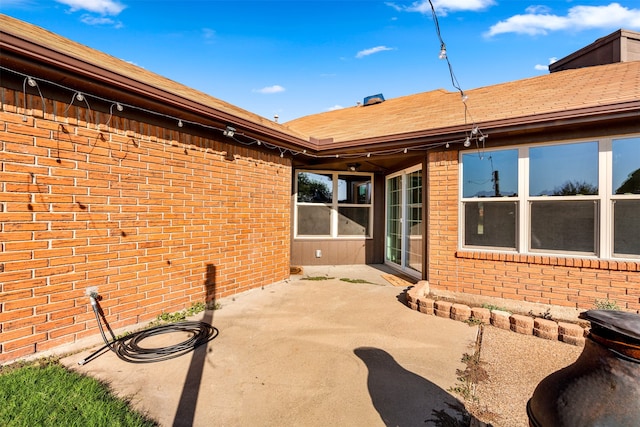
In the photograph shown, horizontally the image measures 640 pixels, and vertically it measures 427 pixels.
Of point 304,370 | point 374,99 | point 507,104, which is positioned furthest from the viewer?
point 374,99

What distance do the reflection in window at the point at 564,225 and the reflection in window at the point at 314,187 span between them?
15.7ft

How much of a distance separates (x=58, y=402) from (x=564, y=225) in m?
6.40

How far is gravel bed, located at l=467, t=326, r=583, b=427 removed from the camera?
7.73 ft

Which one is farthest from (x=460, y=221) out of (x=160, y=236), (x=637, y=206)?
(x=160, y=236)

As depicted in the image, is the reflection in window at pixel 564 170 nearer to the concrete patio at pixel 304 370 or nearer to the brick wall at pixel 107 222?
the concrete patio at pixel 304 370

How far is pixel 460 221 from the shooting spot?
5.27 meters

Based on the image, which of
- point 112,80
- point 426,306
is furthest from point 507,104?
point 112,80

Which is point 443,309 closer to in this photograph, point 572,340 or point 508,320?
point 508,320

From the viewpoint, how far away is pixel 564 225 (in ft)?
15.0

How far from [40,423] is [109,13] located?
7.54m

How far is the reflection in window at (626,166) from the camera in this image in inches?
163

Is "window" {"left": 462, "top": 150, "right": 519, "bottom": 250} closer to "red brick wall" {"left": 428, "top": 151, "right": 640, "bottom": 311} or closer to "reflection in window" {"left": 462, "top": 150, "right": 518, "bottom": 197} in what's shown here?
"reflection in window" {"left": 462, "top": 150, "right": 518, "bottom": 197}

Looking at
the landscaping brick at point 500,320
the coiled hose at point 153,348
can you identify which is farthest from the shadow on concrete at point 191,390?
the landscaping brick at point 500,320

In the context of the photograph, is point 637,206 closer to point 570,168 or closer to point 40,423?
point 570,168
